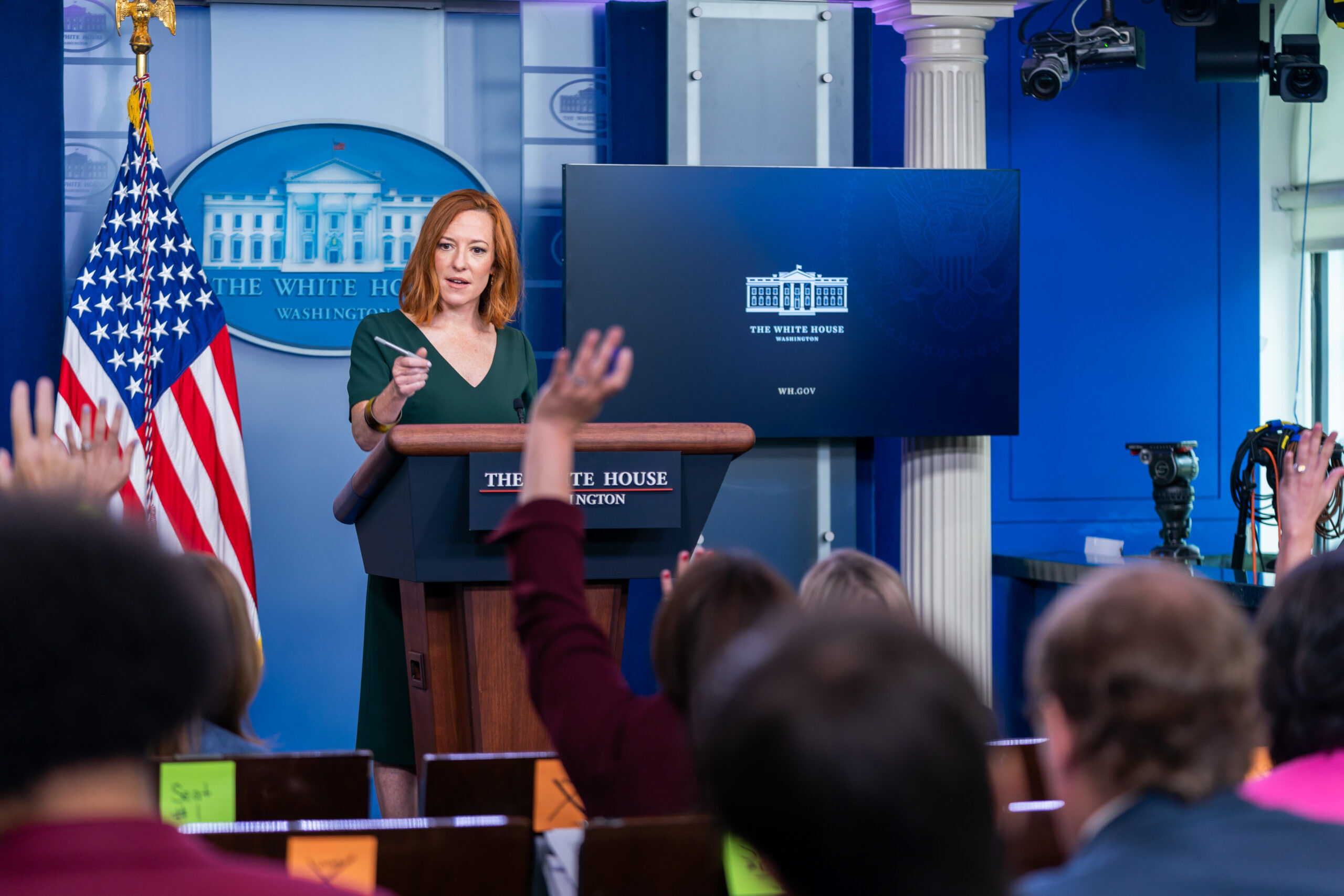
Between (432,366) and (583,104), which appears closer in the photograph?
(432,366)

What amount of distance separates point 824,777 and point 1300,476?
1.89 m

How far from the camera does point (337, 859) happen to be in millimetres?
1232

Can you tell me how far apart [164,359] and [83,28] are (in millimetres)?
1329

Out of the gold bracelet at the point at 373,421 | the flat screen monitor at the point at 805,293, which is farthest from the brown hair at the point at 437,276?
the flat screen monitor at the point at 805,293

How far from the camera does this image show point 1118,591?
0.93 m

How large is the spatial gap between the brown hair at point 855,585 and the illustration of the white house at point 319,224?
3.33m

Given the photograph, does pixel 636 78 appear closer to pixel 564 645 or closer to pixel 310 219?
pixel 310 219

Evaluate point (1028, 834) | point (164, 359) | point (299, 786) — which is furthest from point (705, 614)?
point (164, 359)

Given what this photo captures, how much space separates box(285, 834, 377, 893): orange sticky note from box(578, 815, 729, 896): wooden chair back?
0.68 ft

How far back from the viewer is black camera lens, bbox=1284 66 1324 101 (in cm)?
490

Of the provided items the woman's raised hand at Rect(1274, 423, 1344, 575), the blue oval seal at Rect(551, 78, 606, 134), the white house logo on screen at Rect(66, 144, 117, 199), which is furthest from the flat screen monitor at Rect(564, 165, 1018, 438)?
the woman's raised hand at Rect(1274, 423, 1344, 575)

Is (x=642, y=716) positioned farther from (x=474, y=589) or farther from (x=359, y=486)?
(x=359, y=486)

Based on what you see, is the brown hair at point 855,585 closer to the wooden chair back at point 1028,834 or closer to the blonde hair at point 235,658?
the wooden chair back at point 1028,834

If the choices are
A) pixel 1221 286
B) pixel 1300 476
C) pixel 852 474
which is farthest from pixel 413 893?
pixel 1221 286
